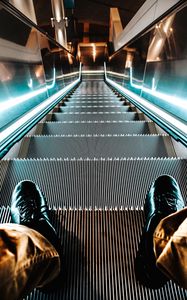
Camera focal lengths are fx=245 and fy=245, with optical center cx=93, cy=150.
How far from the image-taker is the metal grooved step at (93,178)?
1595 mm

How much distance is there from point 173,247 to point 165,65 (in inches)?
125

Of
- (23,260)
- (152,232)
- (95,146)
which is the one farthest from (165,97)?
(23,260)

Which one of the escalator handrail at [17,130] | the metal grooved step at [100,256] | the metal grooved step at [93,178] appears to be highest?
the escalator handrail at [17,130]

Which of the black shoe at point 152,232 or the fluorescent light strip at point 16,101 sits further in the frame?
the fluorescent light strip at point 16,101

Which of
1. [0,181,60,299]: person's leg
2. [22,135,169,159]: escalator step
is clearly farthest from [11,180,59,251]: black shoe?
[22,135,169,159]: escalator step

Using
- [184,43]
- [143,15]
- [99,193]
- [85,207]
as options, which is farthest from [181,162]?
[143,15]

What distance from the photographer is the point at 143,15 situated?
598 centimetres

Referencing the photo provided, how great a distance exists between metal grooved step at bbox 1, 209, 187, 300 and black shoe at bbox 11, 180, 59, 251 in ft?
0.36

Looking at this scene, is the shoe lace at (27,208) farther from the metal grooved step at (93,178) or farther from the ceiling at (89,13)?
the ceiling at (89,13)

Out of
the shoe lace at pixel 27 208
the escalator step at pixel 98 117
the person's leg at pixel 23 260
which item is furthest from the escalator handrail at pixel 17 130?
the person's leg at pixel 23 260

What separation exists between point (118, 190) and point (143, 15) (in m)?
5.71

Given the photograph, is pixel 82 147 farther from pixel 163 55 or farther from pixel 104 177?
pixel 163 55

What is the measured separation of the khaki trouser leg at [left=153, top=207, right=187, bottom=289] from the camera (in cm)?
76

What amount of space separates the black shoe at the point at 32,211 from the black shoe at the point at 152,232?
1.23ft
